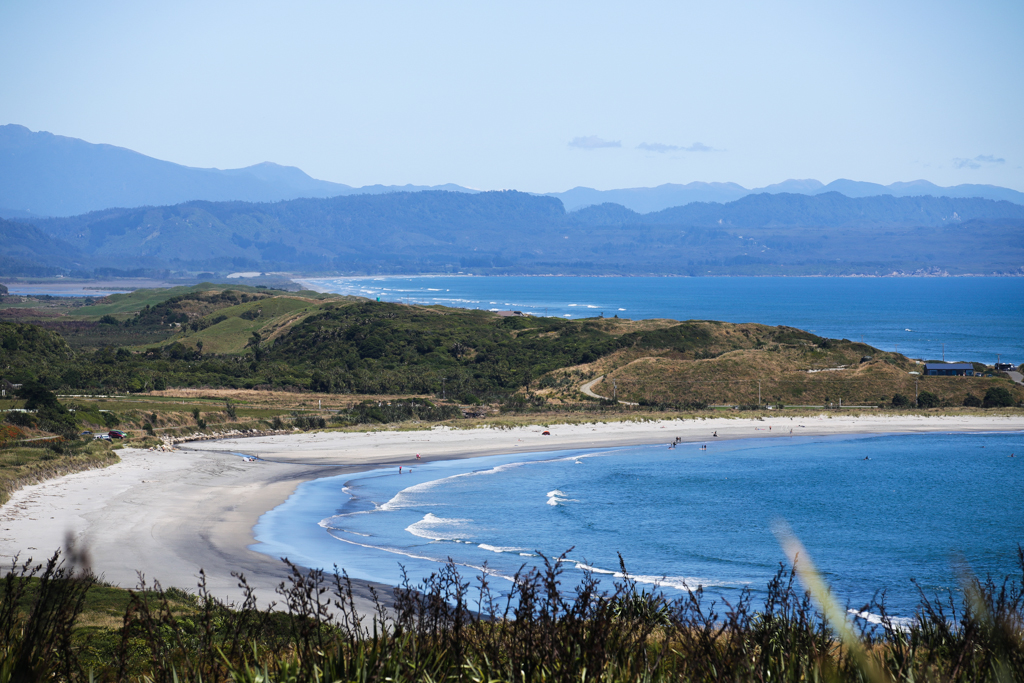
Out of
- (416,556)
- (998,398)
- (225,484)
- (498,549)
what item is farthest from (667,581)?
(998,398)

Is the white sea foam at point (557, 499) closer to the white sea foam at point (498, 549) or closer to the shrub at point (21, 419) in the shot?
the white sea foam at point (498, 549)

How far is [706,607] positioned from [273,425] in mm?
35354

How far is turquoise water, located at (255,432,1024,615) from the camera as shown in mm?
23125

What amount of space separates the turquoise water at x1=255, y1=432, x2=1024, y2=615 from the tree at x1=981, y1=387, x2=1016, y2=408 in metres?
16.5

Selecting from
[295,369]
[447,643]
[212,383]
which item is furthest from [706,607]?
[295,369]

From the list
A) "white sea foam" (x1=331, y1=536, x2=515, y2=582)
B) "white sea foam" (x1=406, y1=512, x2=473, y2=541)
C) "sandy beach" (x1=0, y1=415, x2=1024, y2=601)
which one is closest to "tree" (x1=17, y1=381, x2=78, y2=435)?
"sandy beach" (x1=0, y1=415, x2=1024, y2=601)

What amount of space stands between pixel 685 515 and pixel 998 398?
41.4 meters

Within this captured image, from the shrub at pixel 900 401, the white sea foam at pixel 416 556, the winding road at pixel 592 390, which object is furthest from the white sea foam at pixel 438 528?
the shrub at pixel 900 401

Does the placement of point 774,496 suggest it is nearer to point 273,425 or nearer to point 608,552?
point 608,552

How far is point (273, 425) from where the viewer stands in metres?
49.2

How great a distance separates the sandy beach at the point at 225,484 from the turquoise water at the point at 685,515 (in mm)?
1561

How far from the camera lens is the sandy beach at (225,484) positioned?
71.9 feet

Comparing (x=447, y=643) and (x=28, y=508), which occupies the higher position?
(x=447, y=643)

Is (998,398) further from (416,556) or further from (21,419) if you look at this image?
(21,419)
